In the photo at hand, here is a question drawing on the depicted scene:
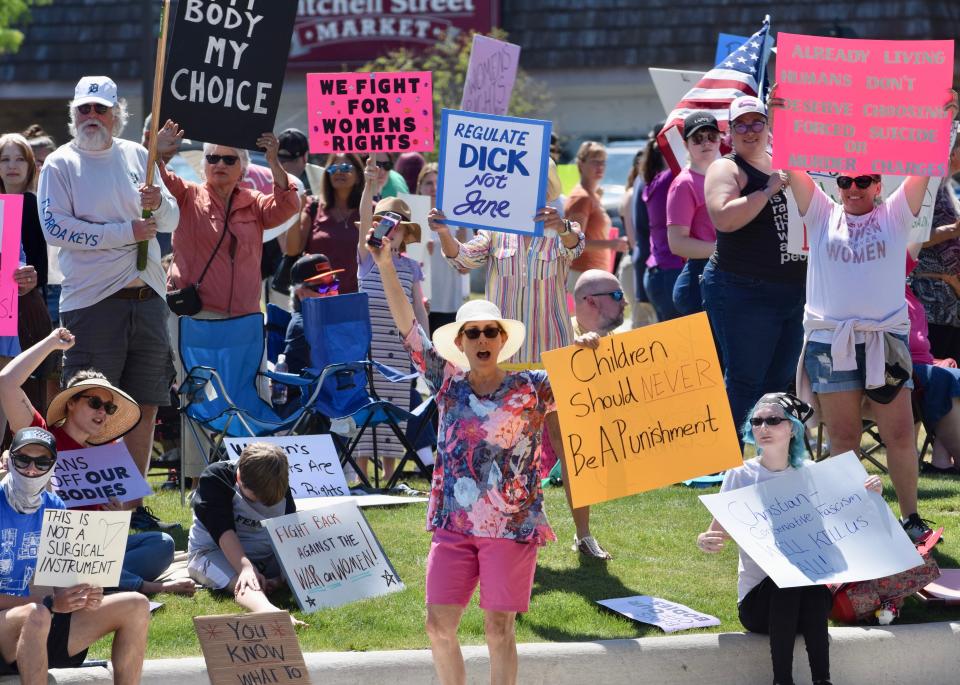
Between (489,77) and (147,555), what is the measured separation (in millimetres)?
3432

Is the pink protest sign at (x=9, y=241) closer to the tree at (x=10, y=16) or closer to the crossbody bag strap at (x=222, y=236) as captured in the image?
the crossbody bag strap at (x=222, y=236)

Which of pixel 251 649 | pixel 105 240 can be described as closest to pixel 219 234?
pixel 105 240

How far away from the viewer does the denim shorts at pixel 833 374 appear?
6.86m

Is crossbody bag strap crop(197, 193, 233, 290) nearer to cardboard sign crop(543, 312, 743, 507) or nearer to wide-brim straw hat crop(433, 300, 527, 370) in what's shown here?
wide-brim straw hat crop(433, 300, 527, 370)

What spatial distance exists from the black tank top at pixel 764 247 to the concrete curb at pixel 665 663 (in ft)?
7.30

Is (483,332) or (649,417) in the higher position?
(483,332)

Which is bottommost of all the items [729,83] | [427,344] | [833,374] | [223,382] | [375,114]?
[223,382]

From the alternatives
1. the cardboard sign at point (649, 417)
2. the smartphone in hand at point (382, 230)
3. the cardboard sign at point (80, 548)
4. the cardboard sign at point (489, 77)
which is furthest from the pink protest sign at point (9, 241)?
the cardboard sign at point (649, 417)

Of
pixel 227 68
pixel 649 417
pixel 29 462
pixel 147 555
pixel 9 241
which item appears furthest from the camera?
pixel 227 68

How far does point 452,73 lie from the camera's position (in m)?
24.3

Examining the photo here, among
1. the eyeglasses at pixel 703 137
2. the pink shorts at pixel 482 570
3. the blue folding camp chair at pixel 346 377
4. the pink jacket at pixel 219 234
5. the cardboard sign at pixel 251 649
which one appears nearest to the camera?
the pink shorts at pixel 482 570

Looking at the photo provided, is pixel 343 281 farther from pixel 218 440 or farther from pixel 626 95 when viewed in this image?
pixel 626 95

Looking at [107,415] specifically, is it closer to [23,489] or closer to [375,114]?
[23,489]

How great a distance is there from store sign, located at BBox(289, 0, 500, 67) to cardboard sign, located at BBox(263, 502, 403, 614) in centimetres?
2077
